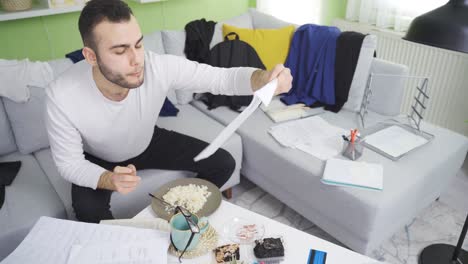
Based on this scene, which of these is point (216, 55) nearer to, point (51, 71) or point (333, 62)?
point (333, 62)

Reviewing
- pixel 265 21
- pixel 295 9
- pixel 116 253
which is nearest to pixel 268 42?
pixel 265 21

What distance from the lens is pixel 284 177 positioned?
1.82 m

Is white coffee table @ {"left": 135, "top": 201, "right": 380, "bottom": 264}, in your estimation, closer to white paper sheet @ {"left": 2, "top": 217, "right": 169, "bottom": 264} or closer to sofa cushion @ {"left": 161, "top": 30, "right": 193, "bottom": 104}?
white paper sheet @ {"left": 2, "top": 217, "right": 169, "bottom": 264}

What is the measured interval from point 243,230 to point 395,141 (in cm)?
107

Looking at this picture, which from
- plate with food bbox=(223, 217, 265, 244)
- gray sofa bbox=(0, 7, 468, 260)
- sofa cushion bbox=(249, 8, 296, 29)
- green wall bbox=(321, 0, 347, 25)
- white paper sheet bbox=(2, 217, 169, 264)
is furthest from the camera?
green wall bbox=(321, 0, 347, 25)

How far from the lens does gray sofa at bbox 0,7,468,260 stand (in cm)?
150

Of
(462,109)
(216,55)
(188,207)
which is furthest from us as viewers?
(462,109)

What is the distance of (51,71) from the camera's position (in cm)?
190

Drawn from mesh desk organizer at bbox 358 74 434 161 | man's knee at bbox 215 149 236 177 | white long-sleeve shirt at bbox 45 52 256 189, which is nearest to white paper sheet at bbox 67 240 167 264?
white long-sleeve shirt at bbox 45 52 256 189

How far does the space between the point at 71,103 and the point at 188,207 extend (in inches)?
24.1

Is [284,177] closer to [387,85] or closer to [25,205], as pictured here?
[387,85]

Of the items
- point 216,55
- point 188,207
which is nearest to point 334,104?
point 216,55

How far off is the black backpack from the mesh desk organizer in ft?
2.33

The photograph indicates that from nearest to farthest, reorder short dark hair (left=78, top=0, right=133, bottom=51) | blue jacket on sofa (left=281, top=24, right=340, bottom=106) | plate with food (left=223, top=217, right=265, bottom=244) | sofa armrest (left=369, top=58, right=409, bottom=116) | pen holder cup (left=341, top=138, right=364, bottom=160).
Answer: plate with food (left=223, top=217, right=265, bottom=244)
short dark hair (left=78, top=0, right=133, bottom=51)
pen holder cup (left=341, top=138, right=364, bottom=160)
sofa armrest (left=369, top=58, right=409, bottom=116)
blue jacket on sofa (left=281, top=24, right=340, bottom=106)
